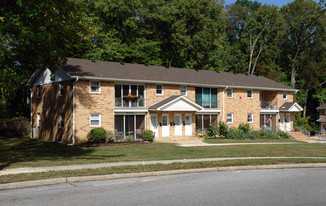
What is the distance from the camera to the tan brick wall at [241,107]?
3331cm

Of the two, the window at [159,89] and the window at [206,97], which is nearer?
the window at [159,89]

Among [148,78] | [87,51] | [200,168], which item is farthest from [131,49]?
[200,168]

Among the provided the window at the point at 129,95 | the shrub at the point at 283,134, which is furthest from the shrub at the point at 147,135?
the shrub at the point at 283,134

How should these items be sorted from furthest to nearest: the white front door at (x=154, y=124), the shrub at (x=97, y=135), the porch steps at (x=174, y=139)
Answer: the white front door at (x=154, y=124), the porch steps at (x=174, y=139), the shrub at (x=97, y=135)

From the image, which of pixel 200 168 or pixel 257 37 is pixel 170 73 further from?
pixel 257 37

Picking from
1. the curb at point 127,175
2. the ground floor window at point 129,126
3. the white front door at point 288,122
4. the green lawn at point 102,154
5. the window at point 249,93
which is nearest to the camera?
the curb at point 127,175

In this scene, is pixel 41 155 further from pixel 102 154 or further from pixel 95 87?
pixel 95 87

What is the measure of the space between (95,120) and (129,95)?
366 centimetres

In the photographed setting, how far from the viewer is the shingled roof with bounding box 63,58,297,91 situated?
26011 millimetres

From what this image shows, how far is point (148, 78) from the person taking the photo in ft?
92.5

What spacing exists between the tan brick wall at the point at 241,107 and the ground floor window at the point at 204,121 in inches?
28.6

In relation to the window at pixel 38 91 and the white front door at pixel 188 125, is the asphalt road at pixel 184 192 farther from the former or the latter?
the window at pixel 38 91

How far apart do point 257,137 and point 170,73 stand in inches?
426

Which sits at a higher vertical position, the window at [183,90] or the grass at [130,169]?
the window at [183,90]
